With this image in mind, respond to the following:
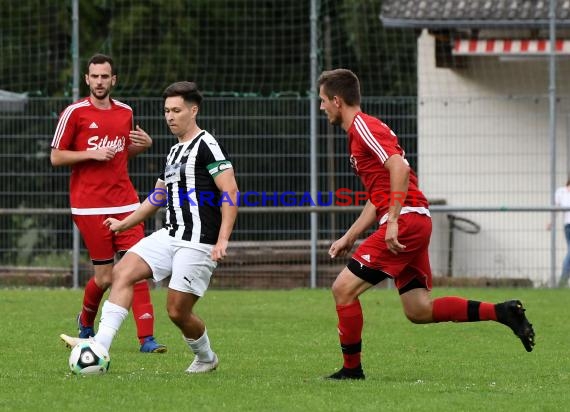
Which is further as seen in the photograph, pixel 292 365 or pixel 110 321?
pixel 292 365

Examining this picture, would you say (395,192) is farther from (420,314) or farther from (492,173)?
(492,173)

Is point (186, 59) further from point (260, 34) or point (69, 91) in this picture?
point (69, 91)

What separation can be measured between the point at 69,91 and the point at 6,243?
2.19 metres

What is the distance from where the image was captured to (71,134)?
1109 centimetres

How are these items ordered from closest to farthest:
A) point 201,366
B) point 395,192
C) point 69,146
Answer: point 395,192 < point 201,366 < point 69,146

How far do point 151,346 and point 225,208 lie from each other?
2248 millimetres

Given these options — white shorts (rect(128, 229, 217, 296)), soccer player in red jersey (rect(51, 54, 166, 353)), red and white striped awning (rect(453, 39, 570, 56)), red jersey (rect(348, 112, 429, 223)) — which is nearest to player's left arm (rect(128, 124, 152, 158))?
soccer player in red jersey (rect(51, 54, 166, 353))

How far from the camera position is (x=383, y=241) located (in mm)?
8656

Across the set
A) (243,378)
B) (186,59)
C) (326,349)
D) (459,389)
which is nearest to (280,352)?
(326,349)

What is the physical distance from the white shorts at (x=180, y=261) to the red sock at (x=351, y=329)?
0.90 m

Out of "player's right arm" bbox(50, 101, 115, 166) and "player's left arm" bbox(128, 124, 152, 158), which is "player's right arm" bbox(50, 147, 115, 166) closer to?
"player's right arm" bbox(50, 101, 115, 166)

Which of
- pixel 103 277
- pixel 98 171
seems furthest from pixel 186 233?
pixel 98 171

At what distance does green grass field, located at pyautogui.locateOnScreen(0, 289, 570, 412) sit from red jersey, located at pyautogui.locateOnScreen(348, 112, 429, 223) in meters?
1.12

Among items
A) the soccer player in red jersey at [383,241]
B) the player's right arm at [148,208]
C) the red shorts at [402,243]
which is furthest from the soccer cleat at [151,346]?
the red shorts at [402,243]
